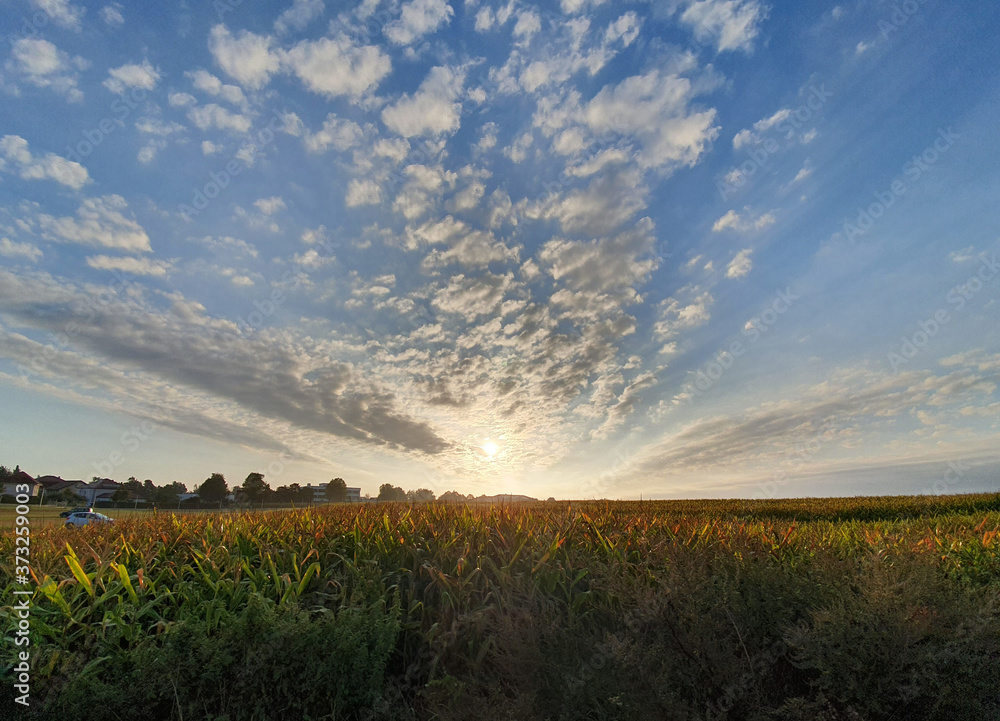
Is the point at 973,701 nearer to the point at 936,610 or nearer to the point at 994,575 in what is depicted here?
the point at 936,610

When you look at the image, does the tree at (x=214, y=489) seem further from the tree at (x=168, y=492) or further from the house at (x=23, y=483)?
the house at (x=23, y=483)

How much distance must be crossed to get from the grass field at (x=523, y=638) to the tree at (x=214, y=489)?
244 feet

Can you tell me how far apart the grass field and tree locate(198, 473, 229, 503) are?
74.2 metres

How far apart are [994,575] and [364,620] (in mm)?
5715

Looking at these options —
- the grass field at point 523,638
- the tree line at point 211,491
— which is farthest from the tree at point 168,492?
the grass field at point 523,638

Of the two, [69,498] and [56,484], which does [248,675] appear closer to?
[69,498]

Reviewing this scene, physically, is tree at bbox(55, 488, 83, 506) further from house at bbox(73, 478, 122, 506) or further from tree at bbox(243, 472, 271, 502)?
tree at bbox(243, 472, 271, 502)

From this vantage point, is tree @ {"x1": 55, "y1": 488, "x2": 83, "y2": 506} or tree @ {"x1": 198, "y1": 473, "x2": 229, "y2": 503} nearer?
tree @ {"x1": 55, "y1": 488, "x2": 83, "y2": 506}

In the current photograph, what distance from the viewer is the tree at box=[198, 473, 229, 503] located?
68875mm

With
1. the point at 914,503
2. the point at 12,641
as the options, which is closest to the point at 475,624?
the point at 12,641

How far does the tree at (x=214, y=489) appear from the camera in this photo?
226 ft

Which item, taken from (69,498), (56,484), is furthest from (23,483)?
(56,484)

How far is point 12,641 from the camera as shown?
3.72m

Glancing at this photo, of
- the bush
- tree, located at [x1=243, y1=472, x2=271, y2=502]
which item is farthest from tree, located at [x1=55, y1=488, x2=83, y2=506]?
the bush
